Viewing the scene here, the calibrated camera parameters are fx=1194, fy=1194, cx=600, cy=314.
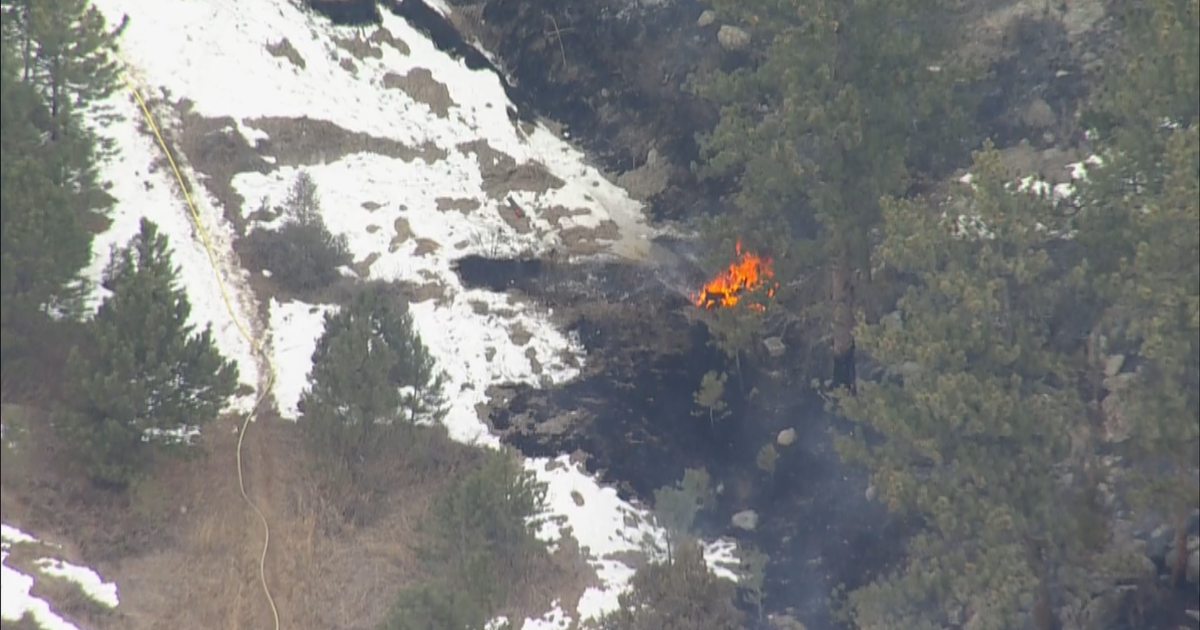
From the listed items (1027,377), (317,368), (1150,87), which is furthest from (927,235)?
(317,368)

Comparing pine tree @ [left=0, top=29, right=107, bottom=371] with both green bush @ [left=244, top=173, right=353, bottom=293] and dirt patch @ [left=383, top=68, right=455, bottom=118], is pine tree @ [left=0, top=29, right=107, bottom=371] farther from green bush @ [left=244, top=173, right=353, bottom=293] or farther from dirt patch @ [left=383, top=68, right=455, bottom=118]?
dirt patch @ [left=383, top=68, right=455, bottom=118]

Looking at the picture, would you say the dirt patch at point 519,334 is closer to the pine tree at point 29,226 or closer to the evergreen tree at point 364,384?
the evergreen tree at point 364,384

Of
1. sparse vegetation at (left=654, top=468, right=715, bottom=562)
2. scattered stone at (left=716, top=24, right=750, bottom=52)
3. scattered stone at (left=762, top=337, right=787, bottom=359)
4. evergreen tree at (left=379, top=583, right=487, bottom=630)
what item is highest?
scattered stone at (left=716, top=24, right=750, bottom=52)

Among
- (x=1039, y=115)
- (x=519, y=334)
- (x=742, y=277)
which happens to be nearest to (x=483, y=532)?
(x=519, y=334)

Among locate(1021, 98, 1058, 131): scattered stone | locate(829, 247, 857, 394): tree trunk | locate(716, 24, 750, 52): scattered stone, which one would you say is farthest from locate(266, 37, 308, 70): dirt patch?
locate(1021, 98, 1058, 131): scattered stone

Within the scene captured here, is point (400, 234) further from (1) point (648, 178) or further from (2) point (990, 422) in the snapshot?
(2) point (990, 422)

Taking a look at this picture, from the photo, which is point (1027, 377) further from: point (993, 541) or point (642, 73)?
point (642, 73)
